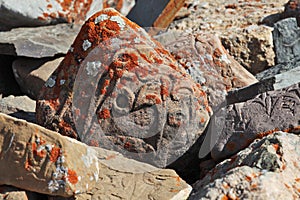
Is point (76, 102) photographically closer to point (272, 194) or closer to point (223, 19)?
point (272, 194)

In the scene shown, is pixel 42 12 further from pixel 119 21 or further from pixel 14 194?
pixel 14 194

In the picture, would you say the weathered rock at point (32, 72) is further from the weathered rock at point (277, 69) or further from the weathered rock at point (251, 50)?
the weathered rock at point (277, 69)

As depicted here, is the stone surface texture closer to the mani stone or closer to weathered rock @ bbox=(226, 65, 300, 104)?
weathered rock @ bbox=(226, 65, 300, 104)

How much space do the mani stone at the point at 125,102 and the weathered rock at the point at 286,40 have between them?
6.78ft

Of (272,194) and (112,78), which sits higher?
(272,194)

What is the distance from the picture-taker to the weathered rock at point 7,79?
6.31 meters

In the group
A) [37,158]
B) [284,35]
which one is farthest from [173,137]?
[284,35]

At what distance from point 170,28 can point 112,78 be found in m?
2.80

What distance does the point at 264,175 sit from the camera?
10.8 feet

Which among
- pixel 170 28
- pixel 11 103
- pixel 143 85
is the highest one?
pixel 143 85

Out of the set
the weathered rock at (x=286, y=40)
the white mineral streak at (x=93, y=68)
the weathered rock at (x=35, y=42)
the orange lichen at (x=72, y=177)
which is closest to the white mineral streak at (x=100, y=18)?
the white mineral streak at (x=93, y=68)

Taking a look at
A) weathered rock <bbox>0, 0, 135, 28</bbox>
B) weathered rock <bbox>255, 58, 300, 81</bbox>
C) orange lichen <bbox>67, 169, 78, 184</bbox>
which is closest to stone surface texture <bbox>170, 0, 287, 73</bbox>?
weathered rock <bbox>255, 58, 300, 81</bbox>

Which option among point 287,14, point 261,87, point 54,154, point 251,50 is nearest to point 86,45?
point 54,154

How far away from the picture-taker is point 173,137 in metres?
4.46
